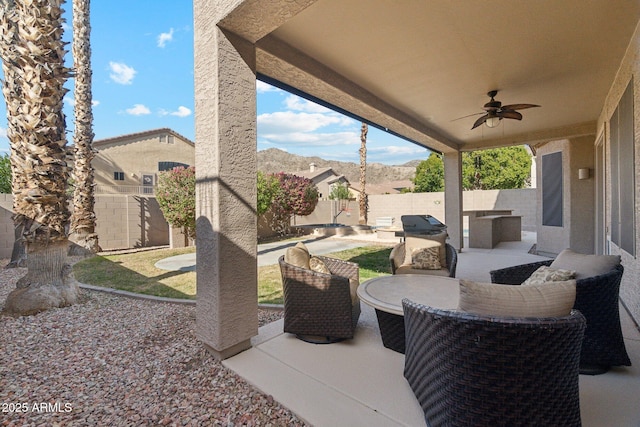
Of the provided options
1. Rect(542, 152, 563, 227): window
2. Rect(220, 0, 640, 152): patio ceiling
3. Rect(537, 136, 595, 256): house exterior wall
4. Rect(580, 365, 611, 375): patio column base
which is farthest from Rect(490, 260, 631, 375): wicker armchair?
Rect(542, 152, 563, 227): window

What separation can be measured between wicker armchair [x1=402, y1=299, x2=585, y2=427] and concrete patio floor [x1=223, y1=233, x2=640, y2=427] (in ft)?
1.36

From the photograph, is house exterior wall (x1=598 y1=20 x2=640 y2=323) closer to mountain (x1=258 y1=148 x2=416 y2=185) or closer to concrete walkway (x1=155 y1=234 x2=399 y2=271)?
concrete walkway (x1=155 y1=234 x2=399 y2=271)

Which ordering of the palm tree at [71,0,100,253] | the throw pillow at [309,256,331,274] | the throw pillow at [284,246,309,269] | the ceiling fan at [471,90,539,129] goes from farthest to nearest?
1. the palm tree at [71,0,100,253]
2. the ceiling fan at [471,90,539,129]
3. the throw pillow at [309,256,331,274]
4. the throw pillow at [284,246,309,269]

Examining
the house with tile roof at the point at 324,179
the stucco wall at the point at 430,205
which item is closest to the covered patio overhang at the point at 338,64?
the stucco wall at the point at 430,205

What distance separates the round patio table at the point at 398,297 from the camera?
2.60 m

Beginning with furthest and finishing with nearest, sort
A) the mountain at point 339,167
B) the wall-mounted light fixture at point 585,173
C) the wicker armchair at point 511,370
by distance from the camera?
the mountain at point 339,167, the wall-mounted light fixture at point 585,173, the wicker armchair at point 511,370

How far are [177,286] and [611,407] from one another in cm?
539

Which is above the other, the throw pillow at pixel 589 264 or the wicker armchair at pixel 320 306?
the throw pillow at pixel 589 264

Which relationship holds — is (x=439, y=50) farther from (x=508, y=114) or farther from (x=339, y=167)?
(x=339, y=167)

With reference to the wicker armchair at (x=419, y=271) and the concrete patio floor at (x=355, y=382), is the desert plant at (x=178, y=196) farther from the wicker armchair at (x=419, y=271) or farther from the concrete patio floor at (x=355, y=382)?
the concrete patio floor at (x=355, y=382)

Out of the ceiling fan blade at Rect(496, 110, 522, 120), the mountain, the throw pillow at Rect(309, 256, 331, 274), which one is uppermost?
the mountain

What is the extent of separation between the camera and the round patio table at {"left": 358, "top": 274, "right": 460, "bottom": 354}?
2.60 meters

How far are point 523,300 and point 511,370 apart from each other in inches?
13.6

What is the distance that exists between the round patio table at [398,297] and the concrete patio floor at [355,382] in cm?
16
